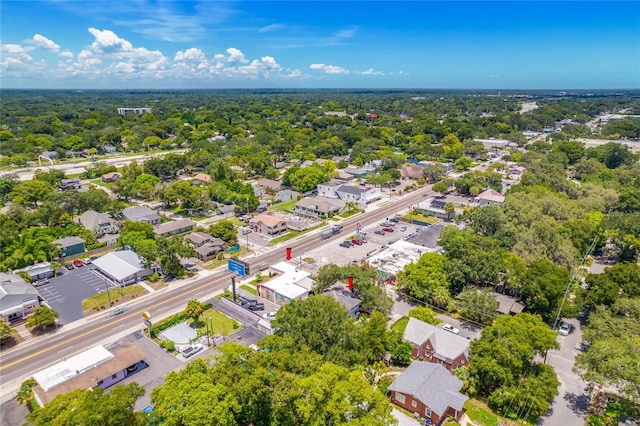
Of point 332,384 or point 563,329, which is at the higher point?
point 332,384

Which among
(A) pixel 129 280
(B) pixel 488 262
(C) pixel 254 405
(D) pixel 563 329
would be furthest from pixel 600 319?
(A) pixel 129 280

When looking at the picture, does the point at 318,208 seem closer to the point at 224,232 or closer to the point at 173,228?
the point at 224,232

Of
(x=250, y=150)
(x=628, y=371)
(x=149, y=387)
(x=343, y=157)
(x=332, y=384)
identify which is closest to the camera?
(x=332, y=384)

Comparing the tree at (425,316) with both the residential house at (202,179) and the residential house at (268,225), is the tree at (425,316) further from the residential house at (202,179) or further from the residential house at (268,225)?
the residential house at (202,179)

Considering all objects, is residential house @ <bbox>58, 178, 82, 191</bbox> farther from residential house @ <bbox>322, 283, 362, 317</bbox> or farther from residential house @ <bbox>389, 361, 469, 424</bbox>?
residential house @ <bbox>389, 361, 469, 424</bbox>

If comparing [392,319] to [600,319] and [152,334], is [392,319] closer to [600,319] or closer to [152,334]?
[600,319]

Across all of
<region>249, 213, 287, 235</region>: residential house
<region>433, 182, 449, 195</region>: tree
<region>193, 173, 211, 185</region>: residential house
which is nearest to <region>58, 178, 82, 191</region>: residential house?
<region>193, 173, 211, 185</region>: residential house

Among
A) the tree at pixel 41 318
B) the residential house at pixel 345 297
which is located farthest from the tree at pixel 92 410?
the residential house at pixel 345 297
